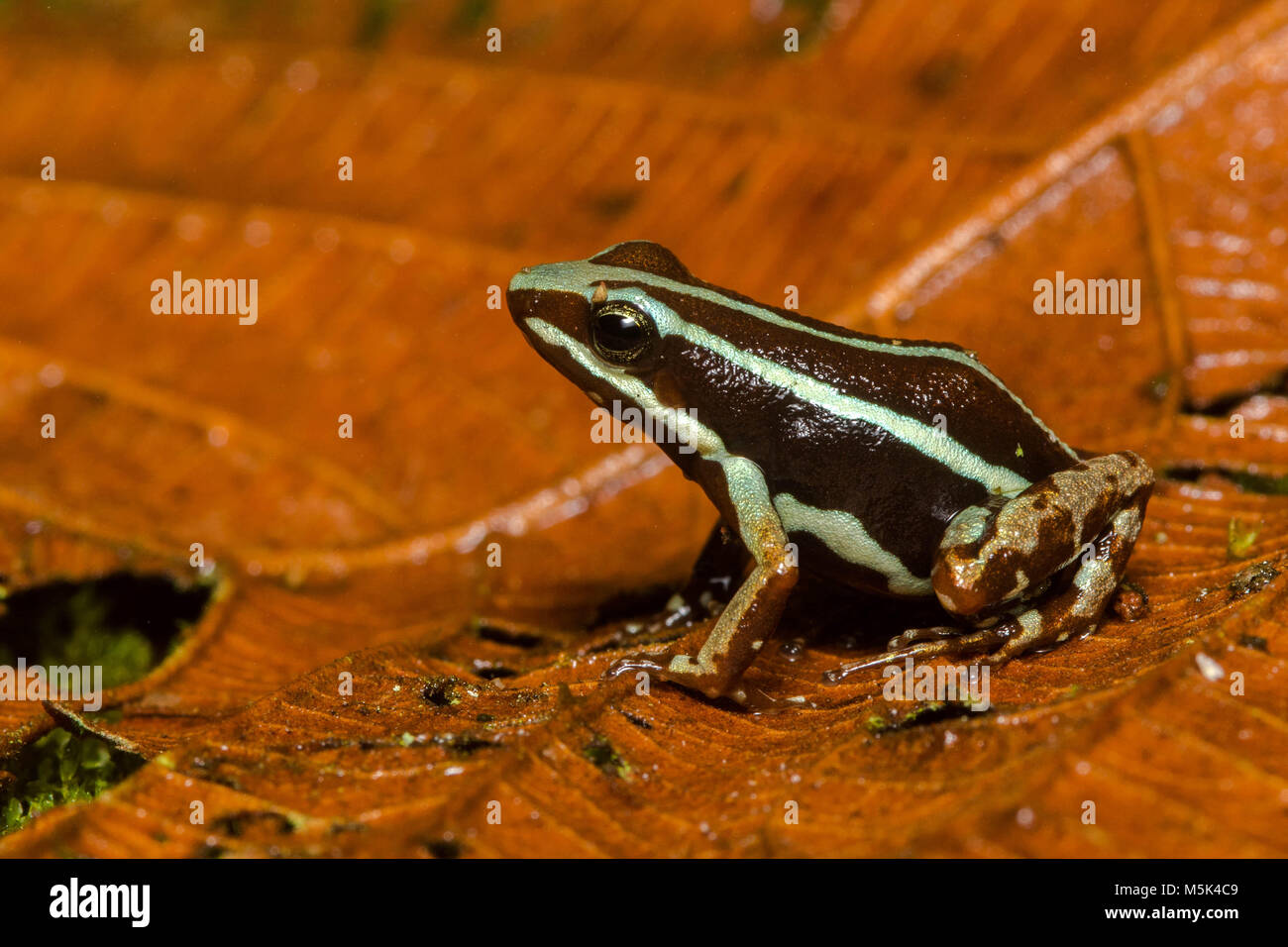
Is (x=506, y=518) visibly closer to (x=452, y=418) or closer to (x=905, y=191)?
(x=452, y=418)

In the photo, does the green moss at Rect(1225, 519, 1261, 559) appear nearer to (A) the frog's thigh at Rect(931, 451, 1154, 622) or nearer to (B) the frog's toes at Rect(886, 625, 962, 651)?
(A) the frog's thigh at Rect(931, 451, 1154, 622)

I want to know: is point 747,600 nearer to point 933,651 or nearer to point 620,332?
point 933,651

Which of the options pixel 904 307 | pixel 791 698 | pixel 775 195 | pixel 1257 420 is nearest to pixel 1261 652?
pixel 791 698

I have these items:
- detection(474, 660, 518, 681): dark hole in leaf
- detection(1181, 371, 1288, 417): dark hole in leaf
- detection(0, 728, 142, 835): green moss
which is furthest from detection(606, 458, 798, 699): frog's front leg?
detection(1181, 371, 1288, 417): dark hole in leaf

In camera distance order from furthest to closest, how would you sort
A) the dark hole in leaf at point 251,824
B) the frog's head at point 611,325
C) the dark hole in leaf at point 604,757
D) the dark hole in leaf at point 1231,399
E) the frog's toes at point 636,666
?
the dark hole in leaf at point 1231,399 < the frog's head at point 611,325 < the frog's toes at point 636,666 < the dark hole in leaf at point 604,757 < the dark hole in leaf at point 251,824

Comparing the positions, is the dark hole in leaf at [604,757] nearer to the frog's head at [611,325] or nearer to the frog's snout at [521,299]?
the frog's head at [611,325]

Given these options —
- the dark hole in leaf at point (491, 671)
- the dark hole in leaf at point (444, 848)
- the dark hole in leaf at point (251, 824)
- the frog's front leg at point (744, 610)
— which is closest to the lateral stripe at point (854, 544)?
the frog's front leg at point (744, 610)
